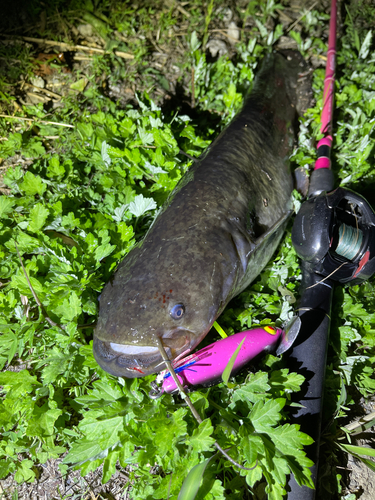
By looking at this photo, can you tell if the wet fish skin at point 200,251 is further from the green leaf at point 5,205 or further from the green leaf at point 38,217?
the green leaf at point 5,205

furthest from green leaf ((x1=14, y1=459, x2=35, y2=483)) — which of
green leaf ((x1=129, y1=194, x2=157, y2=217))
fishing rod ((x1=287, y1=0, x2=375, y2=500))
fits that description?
green leaf ((x1=129, y1=194, x2=157, y2=217))

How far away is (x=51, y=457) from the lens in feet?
7.48

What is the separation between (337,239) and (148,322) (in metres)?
1.44

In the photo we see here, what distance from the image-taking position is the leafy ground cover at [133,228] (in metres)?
1.99

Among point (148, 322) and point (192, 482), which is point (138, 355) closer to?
point (148, 322)

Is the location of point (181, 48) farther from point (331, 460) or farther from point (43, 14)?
point (331, 460)

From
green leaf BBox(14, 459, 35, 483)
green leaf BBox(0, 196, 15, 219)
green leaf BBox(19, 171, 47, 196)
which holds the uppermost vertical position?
green leaf BBox(19, 171, 47, 196)

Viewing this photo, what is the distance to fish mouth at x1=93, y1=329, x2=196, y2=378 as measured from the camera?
1.94 m

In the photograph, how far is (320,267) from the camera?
2.50m

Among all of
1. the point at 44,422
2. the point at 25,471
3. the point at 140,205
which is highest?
the point at 140,205

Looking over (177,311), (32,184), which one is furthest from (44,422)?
(32,184)

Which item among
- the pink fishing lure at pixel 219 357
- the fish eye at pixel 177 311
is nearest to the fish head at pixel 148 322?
the fish eye at pixel 177 311

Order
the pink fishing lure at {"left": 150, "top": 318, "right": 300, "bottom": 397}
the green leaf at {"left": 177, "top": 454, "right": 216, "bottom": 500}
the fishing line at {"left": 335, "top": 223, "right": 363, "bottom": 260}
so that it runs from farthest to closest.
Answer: the fishing line at {"left": 335, "top": 223, "right": 363, "bottom": 260} < the pink fishing lure at {"left": 150, "top": 318, "right": 300, "bottom": 397} < the green leaf at {"left": 177, "top": 454, "right": 216, "bottom": 500}

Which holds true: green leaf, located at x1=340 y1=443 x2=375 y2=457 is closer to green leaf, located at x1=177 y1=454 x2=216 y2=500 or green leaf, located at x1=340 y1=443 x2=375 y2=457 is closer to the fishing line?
green leaf, located at x1=177 y1=454 x2=216 y2=500
